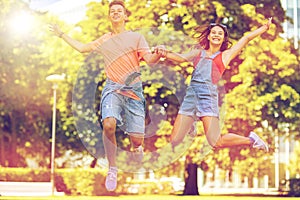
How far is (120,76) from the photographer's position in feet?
39.3

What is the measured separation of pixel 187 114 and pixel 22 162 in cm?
4827

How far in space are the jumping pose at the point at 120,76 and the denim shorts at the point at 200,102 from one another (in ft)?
2.74

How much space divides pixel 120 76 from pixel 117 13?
1.06m

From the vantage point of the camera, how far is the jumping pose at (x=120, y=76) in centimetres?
1191

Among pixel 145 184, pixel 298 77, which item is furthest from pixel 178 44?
pixel 145 184

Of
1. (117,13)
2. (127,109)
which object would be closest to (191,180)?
(127,109)

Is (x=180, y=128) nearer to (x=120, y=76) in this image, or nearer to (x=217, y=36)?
(x=120, y=76)

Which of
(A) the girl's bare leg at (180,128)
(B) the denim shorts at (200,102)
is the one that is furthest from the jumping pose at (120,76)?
(B) the denim shorts at (200,102)

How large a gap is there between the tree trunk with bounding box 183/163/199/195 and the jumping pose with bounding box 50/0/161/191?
2562cm

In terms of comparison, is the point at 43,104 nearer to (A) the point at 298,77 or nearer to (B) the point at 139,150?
(A) the point at 298,77

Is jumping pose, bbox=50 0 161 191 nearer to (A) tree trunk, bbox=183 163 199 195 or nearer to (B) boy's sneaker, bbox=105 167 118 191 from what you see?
(B) boy's sneaker, bbox=105 167 118 191

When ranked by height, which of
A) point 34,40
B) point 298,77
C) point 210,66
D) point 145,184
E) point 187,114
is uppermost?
point 34,40

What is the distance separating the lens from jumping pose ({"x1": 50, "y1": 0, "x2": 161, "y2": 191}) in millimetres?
11914

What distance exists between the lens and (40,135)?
166ft
